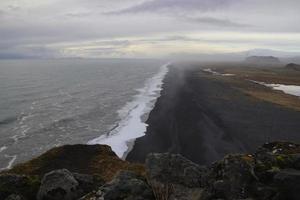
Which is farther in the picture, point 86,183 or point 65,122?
point 65,122

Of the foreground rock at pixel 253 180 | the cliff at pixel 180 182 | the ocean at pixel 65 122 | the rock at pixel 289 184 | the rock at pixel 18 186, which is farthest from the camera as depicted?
the ocean at pixel 65 122

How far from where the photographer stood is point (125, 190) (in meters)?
11.6

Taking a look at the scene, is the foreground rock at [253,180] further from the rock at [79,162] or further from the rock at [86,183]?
the rock at [79,162]

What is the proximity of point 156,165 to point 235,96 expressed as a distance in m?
57.1

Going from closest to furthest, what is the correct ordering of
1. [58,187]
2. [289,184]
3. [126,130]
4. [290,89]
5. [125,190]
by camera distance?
[289,184] < [125,190] < [58,187] < [126,130] < [290,89]

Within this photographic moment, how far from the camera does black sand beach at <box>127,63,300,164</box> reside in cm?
3378

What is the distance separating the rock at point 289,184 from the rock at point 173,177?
7.16 feet

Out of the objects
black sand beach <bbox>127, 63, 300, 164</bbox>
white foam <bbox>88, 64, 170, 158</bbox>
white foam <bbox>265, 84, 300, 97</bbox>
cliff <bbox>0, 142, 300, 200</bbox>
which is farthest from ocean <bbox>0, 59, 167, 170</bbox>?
white foam <bbox>265, 84, 300, 97</bbox>

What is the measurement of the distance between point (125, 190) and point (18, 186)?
14.0 feet

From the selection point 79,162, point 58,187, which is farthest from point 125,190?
point 79,162

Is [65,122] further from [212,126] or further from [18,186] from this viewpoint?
[18,186]

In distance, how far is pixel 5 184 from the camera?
13.3 meters

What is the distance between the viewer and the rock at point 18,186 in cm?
1305

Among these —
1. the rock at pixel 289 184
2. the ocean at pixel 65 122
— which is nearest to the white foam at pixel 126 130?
the ocean at pixel 65 122
